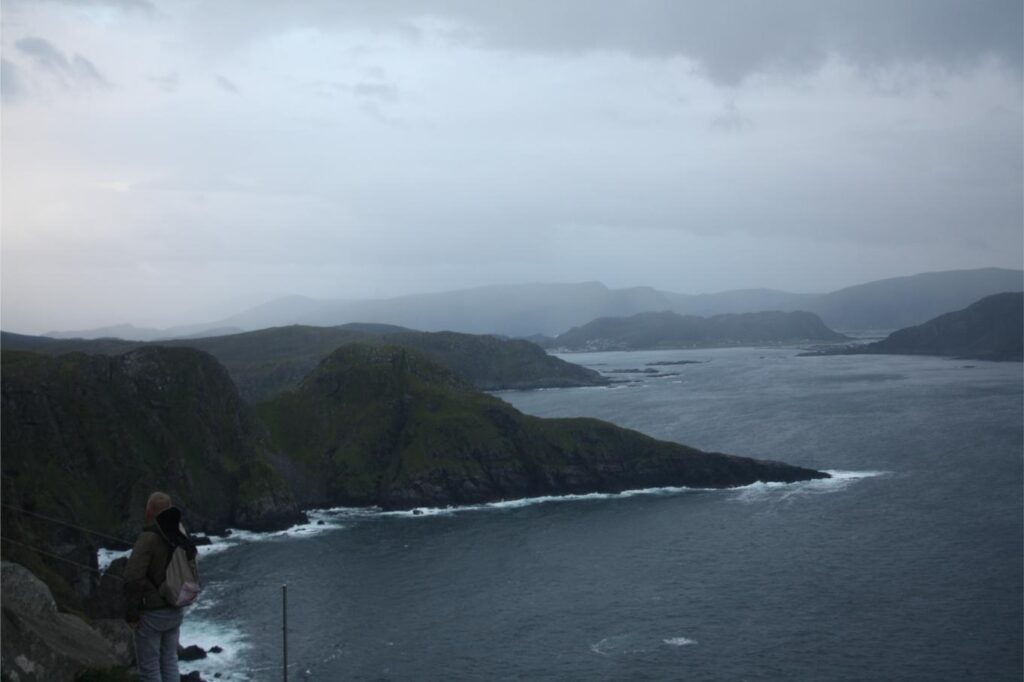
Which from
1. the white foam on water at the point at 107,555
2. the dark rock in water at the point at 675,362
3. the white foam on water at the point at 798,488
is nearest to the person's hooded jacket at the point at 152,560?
the white foam on water at the point at 107,555

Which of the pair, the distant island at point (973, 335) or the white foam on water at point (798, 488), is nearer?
the white foam on water at point (798, 488)

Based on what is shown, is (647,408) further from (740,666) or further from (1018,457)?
(740,666)

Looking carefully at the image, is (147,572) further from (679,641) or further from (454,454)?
(454,454)

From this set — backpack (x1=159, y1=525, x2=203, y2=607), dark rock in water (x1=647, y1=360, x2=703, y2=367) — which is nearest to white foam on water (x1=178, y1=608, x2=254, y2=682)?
backpack (x1=159, y1=525, x2=203, y2=607)

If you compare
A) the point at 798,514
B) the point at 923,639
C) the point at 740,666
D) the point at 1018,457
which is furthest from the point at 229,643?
the point at 1018,457

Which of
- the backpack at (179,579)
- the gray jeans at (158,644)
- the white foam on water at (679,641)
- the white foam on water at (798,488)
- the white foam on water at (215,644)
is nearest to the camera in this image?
A: the backpack at (179,579)

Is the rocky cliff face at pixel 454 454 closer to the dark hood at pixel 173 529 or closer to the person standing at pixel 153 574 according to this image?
the person standing at pixel 153 574

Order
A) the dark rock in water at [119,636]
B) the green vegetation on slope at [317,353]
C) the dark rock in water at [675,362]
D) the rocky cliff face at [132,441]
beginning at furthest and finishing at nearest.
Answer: the dark rock in water at [675,362] → the green vegetation on slope at [317,353] → the rocky cliff face at [132,441] → the dark rock in water at [119,636]
